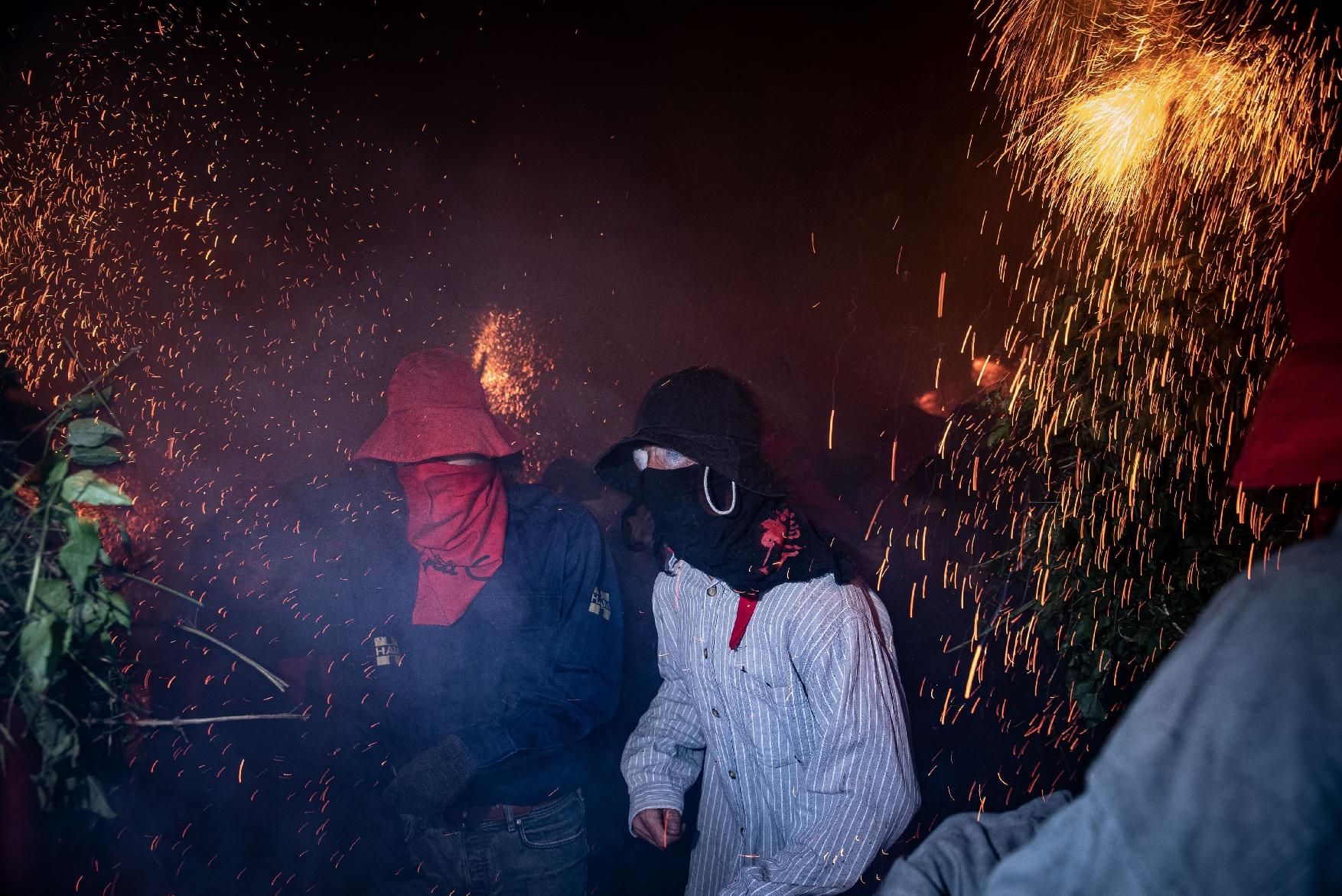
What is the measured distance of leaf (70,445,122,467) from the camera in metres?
1.33

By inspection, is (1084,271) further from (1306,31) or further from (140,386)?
(140,386)

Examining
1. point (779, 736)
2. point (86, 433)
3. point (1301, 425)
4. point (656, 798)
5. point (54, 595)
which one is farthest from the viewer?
point (656, 798)

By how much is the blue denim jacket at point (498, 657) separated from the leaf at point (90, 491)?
1.37 meters

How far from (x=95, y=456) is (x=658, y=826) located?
1.85 m

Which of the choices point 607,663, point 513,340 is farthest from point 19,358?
point 607,663

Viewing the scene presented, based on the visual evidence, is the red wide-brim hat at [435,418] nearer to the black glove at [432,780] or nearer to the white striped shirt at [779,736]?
the white striped shirt at [779,736]

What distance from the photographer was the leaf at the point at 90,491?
49.2 inches

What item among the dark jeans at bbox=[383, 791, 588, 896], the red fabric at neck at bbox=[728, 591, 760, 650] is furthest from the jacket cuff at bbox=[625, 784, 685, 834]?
the red fabric at neck at bbox=[728, 591, 760, 650]

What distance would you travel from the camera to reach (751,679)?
2.13 m

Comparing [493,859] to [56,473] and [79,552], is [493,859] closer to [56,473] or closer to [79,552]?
[79,552]

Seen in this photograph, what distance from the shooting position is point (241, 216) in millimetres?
2725

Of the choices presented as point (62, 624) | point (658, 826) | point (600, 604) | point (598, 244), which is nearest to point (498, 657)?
point (600, 604)

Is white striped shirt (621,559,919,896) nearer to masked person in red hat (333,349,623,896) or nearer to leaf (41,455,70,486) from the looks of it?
masked person in red hat (333,349,623,896)

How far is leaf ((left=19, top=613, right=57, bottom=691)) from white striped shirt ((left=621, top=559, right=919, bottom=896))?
1.66 metres
